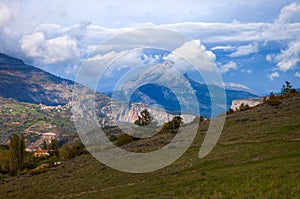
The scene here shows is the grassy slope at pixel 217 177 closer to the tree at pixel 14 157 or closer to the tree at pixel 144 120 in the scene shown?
the tree at pixel 14 157

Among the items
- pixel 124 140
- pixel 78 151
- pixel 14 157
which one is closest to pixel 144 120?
pixel 124 140

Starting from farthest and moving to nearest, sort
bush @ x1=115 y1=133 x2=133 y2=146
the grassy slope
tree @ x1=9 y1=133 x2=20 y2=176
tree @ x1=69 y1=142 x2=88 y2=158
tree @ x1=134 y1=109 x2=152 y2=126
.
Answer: tree @ x1=134 y1=109 x2=152 y2=126, tree @ x1=9 y1=133 x2=20 y2=176, tree @ x1=69 y1=142 x2=88 y2=158, bush @ x1=115 y1=133 x2=133 y2=146, the grassy slope

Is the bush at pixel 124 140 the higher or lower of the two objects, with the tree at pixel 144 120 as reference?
lower

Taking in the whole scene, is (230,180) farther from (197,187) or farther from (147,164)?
(147,164)

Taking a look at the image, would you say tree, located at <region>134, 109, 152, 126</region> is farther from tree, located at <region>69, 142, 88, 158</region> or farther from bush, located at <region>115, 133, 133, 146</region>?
bush, located at <region>115, 133, 133, 146</region>

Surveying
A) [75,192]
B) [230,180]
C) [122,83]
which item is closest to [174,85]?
[122,83]

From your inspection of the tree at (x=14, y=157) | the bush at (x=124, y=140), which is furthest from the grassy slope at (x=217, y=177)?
the tree at (x=14, y=157)

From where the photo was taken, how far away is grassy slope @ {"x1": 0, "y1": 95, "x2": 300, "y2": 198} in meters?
23.8

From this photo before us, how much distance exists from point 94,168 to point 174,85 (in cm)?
1749

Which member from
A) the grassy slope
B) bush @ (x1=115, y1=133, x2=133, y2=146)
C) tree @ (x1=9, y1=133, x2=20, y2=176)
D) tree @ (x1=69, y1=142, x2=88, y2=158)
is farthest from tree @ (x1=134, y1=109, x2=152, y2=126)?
the grassy slope

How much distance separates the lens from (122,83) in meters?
43.7

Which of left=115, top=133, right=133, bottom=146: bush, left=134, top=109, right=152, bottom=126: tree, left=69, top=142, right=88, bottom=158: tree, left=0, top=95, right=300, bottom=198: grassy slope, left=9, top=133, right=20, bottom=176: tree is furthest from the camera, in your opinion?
left=134, top=109, right=152, bottom=126: tree

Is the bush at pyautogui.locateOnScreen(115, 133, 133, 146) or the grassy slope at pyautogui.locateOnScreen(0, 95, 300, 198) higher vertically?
the bush at pyautogui.locateOnScreen(115, 133, 133, 146)

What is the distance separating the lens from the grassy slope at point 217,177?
938 inches
